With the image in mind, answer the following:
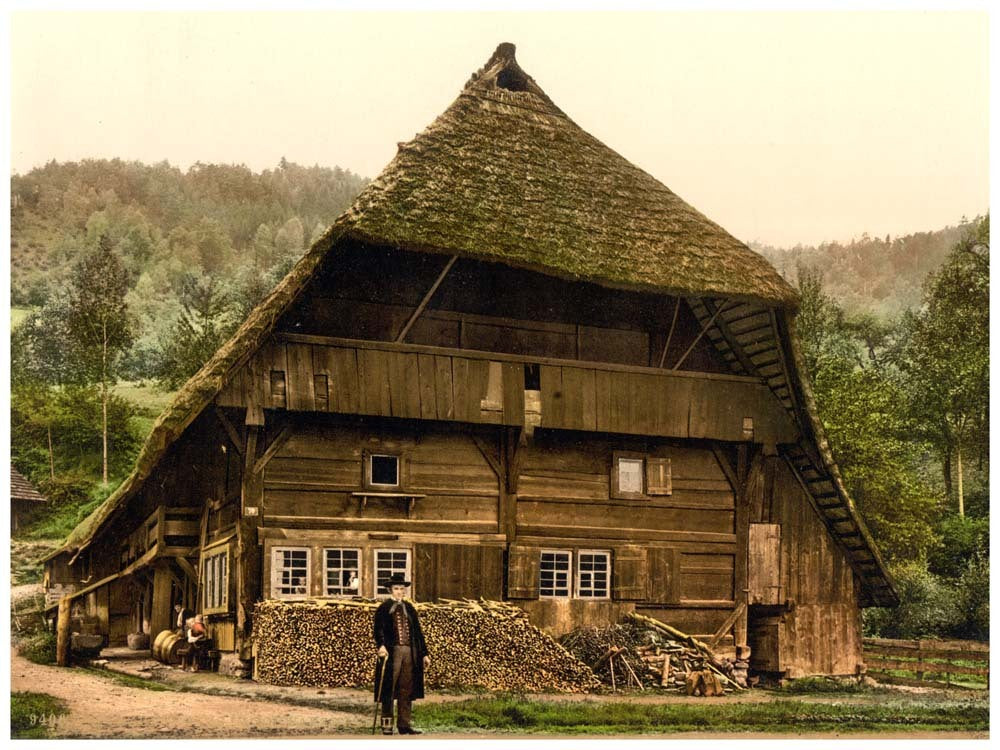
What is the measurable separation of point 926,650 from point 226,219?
80.7 feet

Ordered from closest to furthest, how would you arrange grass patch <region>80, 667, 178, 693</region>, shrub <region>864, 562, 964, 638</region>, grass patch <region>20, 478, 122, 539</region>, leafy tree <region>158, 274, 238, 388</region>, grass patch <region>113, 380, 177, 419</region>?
grass patch <region>80, 667, 178, 693</region> → shrub <region>864, 562, 964, 638</region> → grass patch <region>20, 478, 122, 539</region> → grass patch <region>113, 380, 177, 419</region> → leafy tree <region>158, 274, 238, 388</region>

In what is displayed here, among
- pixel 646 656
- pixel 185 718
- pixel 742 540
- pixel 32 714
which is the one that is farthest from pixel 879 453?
pixel 32 714

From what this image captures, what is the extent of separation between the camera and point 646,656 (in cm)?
2088

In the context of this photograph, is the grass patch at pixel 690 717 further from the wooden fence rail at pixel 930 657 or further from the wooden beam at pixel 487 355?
the wooden beam at pixel 487 355

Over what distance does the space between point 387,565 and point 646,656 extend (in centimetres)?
445

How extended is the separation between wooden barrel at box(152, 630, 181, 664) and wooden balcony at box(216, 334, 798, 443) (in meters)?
5.98

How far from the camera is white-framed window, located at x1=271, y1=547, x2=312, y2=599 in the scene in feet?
64.8

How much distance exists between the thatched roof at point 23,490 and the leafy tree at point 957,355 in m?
17.5

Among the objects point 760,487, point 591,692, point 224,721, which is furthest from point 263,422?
point 760,487

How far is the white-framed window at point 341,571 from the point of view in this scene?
65.7 ft

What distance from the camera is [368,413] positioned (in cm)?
2003

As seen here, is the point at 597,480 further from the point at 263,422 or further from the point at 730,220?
the point at 730,220

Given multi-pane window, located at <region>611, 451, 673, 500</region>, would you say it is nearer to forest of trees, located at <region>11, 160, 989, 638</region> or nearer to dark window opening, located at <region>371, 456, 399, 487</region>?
dark window opening, located at <region>371, 456, 399, 487</region>

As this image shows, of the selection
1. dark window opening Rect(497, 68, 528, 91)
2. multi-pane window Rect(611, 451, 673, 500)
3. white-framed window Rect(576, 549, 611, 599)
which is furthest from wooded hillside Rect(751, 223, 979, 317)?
white-framed window Rect(576, 549, 611, 599)
